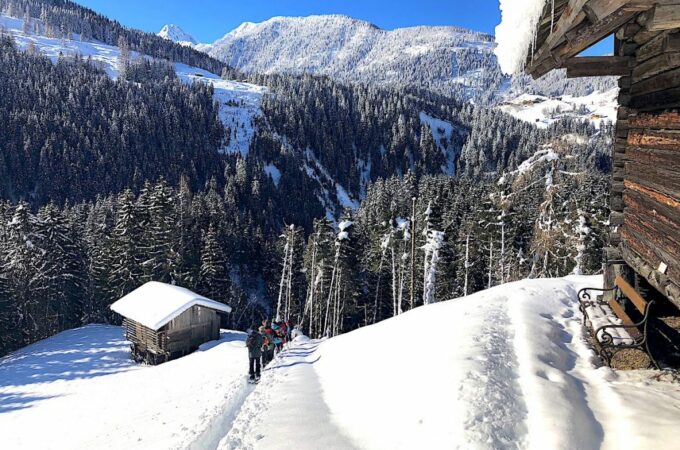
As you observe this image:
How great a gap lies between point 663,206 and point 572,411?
3405mm

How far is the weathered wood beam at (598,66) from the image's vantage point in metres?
7.74

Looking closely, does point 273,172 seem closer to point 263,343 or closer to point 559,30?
point 263,343

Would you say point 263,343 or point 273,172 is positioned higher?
point 263,343

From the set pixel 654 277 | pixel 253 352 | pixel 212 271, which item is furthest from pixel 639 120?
pixel 212 271

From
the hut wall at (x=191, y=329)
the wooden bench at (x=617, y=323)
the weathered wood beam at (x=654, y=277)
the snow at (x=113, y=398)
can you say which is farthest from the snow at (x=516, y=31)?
the hut wall at (x=191, y=329)

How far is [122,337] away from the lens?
3562cm

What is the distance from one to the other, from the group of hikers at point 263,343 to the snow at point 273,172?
126 meters

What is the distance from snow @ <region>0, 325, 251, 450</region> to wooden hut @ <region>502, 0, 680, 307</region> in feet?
30.5

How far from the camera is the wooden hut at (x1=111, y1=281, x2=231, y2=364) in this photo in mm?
29234

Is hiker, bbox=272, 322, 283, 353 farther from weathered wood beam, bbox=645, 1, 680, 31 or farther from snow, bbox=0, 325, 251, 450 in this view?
weathered wood beam, bbox=645, 1, 680, 31

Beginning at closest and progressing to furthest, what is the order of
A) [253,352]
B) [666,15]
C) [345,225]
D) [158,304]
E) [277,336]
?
1. [666,15]
2. [253,352]
3. [277,336]
4. [158,304]
5. [345,225]

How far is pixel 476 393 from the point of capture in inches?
280

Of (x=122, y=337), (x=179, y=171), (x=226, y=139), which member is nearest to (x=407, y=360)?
(x=122, y=337)

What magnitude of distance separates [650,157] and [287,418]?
8.02 meters
